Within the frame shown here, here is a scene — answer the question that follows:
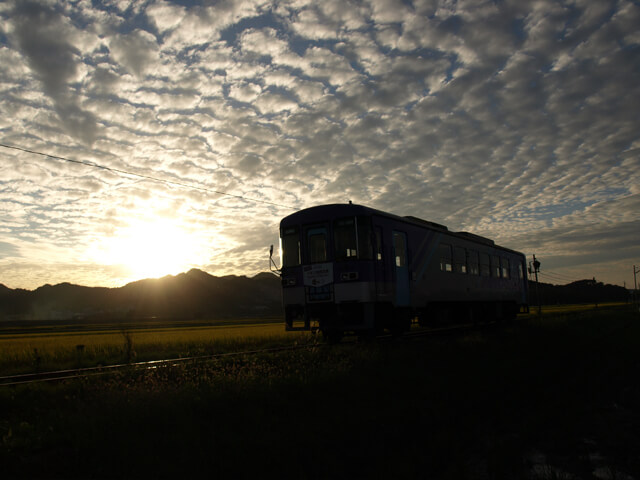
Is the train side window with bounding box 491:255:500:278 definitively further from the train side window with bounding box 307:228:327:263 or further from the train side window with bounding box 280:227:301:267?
the train side window with bounding box 280:227:301:267

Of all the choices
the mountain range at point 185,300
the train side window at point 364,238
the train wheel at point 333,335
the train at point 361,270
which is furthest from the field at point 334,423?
the mountain range at point 185,300

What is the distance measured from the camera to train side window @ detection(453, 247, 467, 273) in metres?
18.1

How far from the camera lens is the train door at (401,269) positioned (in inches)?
545

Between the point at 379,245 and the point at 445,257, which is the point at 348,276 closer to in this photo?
the point at 379,245

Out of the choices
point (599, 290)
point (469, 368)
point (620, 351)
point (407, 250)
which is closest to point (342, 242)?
point (407, 250)

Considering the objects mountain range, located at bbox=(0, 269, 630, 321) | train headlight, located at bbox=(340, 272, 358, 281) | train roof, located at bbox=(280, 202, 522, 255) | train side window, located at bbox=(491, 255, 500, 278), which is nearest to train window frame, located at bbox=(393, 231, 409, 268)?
train roof, located at bbox=(280, 202, 522, 255)

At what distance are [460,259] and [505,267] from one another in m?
7.13

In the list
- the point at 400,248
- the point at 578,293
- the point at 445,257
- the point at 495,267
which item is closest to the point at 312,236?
the point at 400,248

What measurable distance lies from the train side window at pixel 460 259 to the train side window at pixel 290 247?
7108 mm

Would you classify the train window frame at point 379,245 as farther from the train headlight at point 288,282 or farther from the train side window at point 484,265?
the train side window at point 484,265

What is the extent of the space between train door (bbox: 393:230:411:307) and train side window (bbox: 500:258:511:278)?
37.0 ft

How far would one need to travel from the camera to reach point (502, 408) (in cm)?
732

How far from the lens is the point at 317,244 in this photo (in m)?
13.7

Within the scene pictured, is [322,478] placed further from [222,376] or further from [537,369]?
[537,369]
